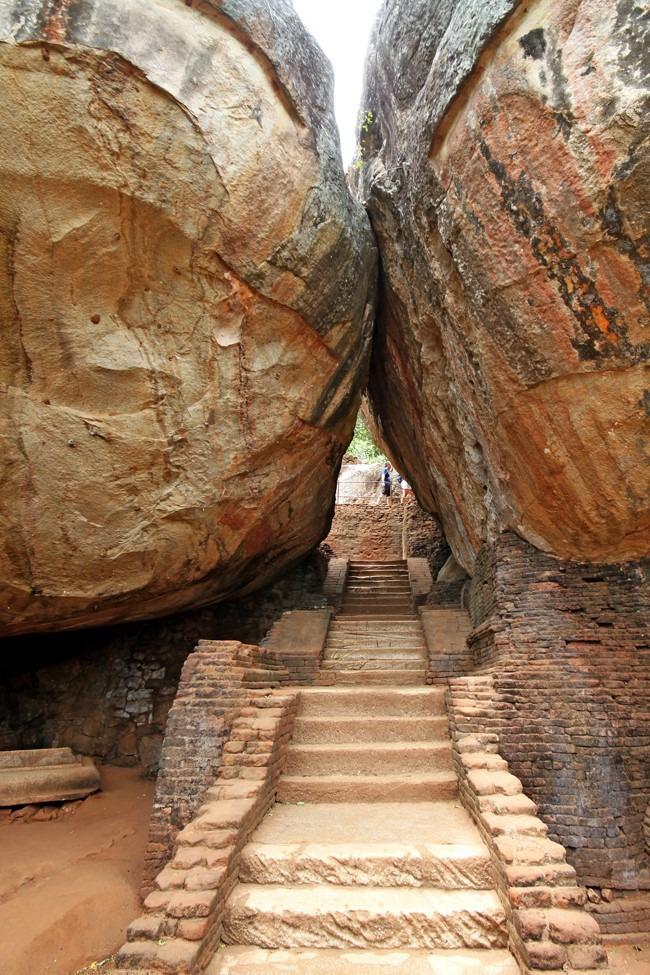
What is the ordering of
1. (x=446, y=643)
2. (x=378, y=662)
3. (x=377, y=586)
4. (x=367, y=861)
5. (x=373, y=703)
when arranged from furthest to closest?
1. (x=377, y=586)
2. (x=378, y=662)
3. (x=446, y=643)
4. (x=373, y=703)
5. (x=367, y=861)

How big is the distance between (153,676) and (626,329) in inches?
306

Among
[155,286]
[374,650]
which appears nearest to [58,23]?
[155,286]

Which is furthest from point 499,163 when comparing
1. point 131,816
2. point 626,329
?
point 131,816

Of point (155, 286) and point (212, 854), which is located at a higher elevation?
point (155, 286)

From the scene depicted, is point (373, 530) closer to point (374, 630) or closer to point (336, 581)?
point (336, 581)

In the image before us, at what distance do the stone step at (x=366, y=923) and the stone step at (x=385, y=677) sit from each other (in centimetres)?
335

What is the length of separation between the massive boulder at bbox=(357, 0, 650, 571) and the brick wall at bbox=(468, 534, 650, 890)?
0.43 meters

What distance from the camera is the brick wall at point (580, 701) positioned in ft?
14.6

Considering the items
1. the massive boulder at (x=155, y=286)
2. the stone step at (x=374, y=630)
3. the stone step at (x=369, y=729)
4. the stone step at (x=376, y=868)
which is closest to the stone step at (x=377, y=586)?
the stone step at (x=374, y=630)

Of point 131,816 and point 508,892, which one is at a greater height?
point 508,892

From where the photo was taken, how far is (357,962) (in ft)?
8.98

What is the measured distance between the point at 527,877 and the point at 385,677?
3.54 meters

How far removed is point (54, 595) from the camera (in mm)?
5945

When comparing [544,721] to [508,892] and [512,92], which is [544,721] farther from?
[512,92]
